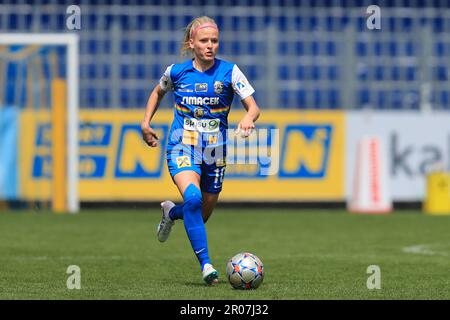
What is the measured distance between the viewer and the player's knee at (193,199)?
8492 millimetres

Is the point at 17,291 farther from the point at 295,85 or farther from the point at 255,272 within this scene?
the point at 295,85

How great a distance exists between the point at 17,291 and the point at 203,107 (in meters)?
1.95

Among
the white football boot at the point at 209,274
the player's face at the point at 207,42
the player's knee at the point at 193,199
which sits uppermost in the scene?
the player's face at the point at 207,42

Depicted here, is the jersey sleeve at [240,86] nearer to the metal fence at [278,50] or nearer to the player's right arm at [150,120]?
the player's right arm at [150,120]

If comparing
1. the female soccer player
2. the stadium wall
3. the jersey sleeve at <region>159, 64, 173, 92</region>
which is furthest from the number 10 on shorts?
the stadium wall

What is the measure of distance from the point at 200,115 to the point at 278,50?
13.5 m

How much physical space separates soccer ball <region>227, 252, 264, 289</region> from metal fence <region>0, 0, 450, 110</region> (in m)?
13.0

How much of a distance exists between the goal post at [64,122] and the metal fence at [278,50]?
2.63 metres

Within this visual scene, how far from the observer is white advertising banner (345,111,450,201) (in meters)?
19.7

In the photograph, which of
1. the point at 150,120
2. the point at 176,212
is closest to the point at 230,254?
the point at 176,212

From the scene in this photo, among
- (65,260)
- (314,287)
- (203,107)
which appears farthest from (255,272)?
(65,260)

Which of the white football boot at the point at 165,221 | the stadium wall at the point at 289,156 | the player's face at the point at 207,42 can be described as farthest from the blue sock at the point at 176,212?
the stadium wall at the point at 289,156

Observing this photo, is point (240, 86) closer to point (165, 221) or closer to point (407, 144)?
point (165, 221)

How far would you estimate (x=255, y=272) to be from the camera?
826cm
